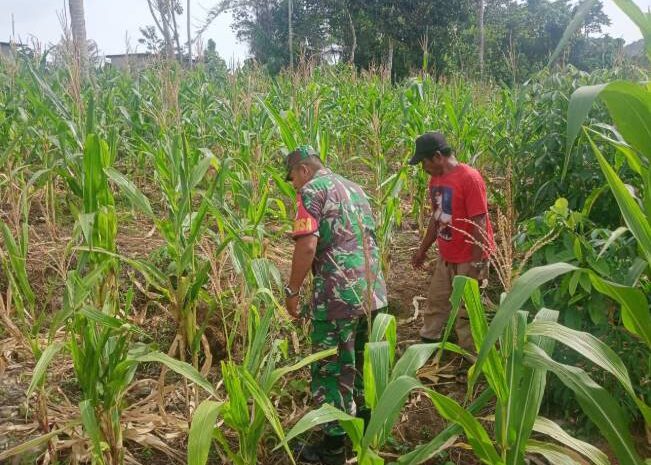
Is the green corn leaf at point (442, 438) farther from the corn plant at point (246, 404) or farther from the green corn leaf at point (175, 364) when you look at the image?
the green corn leaf at point (175, 364)

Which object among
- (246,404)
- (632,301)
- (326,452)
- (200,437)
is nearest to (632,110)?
(632,301)

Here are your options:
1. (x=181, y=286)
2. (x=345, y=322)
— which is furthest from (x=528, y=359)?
(x=181, y=286)

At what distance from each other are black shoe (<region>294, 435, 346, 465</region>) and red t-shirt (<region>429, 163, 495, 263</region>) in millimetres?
1171

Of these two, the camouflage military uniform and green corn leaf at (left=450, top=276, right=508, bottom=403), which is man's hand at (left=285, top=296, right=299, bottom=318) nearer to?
the camouflage military uniform

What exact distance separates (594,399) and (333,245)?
1.30 meters

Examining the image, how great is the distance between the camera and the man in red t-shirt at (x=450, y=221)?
2828 millimetres

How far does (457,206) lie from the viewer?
9.44 feet

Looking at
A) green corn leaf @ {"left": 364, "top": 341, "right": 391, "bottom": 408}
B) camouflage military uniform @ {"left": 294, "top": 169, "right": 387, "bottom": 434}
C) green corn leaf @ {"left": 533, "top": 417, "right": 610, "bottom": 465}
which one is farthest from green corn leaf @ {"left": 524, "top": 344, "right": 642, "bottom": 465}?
camouflage military uniform @ {"left": 294, "top": 169, "right": 387, "bottom": 434}

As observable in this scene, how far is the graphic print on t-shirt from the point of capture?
9.64 ft

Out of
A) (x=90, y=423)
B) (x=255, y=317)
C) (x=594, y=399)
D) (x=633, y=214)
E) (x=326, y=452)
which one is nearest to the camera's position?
(x=633, y=214)

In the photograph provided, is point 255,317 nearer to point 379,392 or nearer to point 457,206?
point 379,392

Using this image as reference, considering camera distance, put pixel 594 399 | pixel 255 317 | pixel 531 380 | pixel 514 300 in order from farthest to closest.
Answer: pixel 255 317
pixel 531 380
pixel 594 399
pixel 514 300

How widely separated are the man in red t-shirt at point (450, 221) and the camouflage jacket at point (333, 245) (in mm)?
639

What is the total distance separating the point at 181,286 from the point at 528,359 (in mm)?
1774
